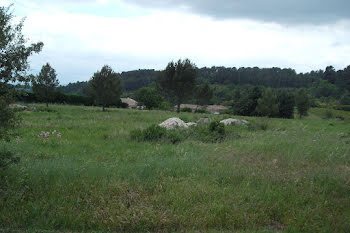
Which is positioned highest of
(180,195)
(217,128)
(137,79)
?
(137,79)

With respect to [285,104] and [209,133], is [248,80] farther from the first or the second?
[209,133]

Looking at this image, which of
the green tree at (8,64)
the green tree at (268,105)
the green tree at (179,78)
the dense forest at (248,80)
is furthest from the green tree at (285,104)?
the green tree at (8,64)

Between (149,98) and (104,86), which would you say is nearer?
(104,86)

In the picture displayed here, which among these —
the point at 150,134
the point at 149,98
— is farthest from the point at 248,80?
the point at 150,134

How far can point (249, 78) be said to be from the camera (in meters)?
104

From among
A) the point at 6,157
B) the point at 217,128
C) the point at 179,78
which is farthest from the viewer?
the point at 179,78

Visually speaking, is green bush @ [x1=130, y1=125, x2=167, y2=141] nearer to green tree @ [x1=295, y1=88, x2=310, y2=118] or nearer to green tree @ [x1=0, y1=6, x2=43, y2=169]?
green tree @ [x1=0, y1=6, x2=43, y2=169]

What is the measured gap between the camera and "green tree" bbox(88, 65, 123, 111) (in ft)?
100

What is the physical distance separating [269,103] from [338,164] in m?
34.6

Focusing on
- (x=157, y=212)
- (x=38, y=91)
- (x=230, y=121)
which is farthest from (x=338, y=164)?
(x=38, y=91)

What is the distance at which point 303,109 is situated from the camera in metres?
45.5

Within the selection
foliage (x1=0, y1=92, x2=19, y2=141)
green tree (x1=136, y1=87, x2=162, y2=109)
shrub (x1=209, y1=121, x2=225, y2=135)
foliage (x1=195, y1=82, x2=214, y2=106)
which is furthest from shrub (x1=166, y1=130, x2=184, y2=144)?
green tree (x1=136, y1=87, x2=162, y2=109)

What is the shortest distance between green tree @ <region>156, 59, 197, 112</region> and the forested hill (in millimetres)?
59908

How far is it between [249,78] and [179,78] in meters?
74.9
